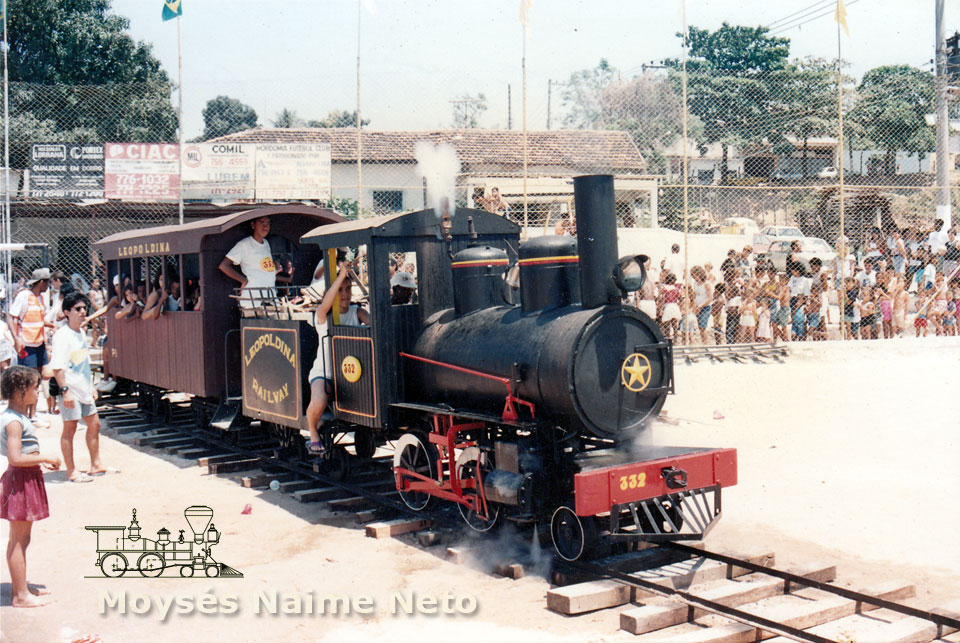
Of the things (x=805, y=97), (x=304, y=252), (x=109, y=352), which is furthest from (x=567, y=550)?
(x=805, y=97)

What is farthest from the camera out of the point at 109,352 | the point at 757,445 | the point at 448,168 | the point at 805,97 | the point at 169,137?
the point at 805,97

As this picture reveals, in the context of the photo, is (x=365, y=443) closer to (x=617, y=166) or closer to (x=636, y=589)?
(x=636, y=589)

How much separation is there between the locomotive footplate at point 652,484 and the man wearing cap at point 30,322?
9.07 meters

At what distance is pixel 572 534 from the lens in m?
6.39

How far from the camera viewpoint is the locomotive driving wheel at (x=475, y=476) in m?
6.88

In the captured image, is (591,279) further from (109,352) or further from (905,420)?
(109,352)

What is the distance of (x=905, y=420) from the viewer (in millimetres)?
11586

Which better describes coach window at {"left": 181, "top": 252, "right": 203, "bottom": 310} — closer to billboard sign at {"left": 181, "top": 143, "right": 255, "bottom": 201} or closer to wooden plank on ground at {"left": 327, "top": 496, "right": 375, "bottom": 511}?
wooden plank on ground at {"left": 327, "top": 496, "right": 375, "bottom": 511}

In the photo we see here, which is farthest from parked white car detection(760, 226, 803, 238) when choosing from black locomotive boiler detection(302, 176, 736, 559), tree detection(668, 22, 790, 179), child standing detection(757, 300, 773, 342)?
black locomotive boiler detection(302, 176, 736, 559)

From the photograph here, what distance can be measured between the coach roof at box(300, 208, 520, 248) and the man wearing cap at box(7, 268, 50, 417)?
20.6ft

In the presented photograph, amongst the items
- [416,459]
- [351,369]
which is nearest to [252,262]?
[351,369]

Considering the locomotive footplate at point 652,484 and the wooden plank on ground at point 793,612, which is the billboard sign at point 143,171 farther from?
the wooden plank on ground at point 793,612

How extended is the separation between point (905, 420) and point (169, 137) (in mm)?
22935

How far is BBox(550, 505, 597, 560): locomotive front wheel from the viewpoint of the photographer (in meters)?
6.26
